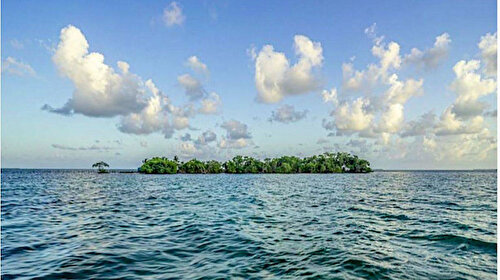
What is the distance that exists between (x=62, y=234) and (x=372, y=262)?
1638 cm

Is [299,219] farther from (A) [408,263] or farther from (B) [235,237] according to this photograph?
(A) [408,263]

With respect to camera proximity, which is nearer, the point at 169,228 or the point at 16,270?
the point at 16,270

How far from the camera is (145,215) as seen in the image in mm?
24422

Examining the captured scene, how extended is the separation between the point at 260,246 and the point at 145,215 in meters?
13.4

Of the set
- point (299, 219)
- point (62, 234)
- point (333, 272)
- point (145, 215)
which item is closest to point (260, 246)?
point (333, 272)

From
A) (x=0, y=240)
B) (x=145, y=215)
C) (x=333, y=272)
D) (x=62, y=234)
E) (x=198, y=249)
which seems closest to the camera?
(x=333, y=272)

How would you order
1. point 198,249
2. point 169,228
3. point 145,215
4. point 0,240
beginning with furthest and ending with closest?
1. point 145,215
2. point 169,228
3. point 0,240
4. point 198,249

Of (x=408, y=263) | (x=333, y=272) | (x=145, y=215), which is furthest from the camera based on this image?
(x=145, y=215)

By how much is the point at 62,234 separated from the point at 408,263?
17.7 meters

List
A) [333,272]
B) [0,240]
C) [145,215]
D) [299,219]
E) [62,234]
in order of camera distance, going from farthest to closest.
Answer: [145,215] → [299,219] → [62,234] → [0,240] → [333,272]

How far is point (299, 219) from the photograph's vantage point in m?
22.0

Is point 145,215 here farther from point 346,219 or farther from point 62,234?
point 346,219

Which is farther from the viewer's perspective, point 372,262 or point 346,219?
point 346,219

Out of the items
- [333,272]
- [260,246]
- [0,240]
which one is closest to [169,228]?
[260,246]
